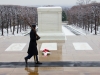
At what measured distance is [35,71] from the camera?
23.6 ft

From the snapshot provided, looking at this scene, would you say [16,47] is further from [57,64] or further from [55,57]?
[57,64]

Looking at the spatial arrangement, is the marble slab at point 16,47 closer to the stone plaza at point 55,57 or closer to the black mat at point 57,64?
the stone plaza at point 55,57

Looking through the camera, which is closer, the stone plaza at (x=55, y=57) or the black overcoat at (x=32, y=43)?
the stone plaza at (x=55, y=57)

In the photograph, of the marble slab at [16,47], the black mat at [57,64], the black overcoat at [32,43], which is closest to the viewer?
the black overcoat at [32,43]

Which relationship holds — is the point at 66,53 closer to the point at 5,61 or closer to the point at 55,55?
the point at 55,55

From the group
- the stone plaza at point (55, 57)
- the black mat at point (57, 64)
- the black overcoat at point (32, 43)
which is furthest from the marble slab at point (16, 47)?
the black overcoat at point (32, 43)

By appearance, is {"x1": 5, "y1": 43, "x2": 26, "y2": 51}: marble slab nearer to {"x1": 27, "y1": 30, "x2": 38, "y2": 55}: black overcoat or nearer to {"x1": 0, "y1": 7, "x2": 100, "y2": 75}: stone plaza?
{"x1": 0, "y1": 7, "x2": 100, "y2": 75}: stone plaza

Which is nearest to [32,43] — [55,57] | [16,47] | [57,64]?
[57,64]

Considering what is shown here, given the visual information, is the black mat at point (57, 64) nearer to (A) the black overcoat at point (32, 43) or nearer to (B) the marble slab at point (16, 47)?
(A) the black overcoat at point (32, 43)

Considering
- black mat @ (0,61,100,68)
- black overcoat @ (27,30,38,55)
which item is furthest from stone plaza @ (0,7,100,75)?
black overcoat @ (27,30,38,55)

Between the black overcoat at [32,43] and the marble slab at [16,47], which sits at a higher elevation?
the black overcoat at [32,43]

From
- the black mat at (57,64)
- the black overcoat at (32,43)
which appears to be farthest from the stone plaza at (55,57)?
the black overcoat at (32,43)

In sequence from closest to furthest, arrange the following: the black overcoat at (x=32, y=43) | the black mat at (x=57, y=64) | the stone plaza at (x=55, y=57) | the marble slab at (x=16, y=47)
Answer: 1. the stone plaza at (x=55, y=57)
2. the black overcoat at (x=32, y=43)
3. the black mat at (x=57, y=64)
4. the marble slab at (x=16, y=47)

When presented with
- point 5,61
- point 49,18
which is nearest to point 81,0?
point 49,18
